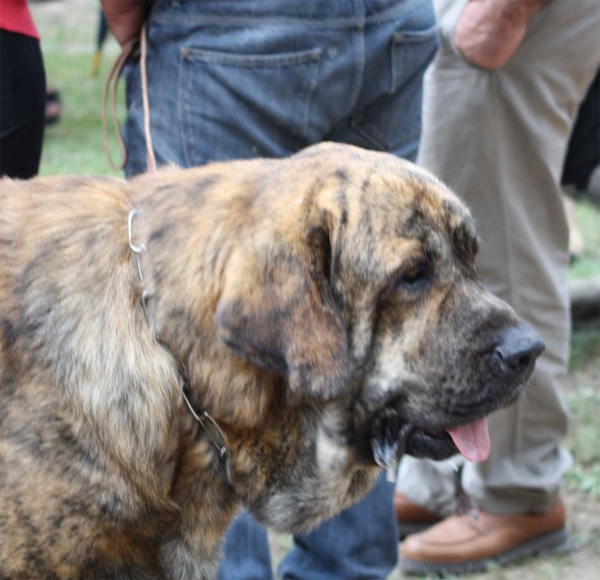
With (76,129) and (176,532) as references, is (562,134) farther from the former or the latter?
(76,129)

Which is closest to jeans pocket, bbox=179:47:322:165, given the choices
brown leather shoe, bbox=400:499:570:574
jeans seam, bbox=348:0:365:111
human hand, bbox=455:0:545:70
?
jeans seam, bbox=348:0:365:111

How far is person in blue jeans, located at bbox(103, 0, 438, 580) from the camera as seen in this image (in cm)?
284

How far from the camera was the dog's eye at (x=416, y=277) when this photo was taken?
92.6 inches

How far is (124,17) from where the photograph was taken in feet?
9.66

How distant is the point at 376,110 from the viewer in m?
3.15

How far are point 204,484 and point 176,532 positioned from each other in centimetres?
16

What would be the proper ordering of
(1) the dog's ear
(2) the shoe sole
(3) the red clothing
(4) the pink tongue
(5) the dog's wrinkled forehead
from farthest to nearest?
1. (2) the shoe sole
2. (3) the red clothing
3. (4) the pink tongue
4. (5) the dog's wrinkled forehead
5. (1) the dog's ear

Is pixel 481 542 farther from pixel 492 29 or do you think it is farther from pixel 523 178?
pixel 492 29

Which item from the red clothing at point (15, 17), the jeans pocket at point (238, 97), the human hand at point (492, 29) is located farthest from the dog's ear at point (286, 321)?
the human hand at point (492, 29)

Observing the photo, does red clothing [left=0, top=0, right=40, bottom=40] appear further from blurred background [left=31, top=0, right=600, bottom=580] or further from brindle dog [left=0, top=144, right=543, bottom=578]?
blurred background [left=31, top=0, right=600, bottom=580]

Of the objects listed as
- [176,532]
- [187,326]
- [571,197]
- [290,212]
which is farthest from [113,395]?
[571,197]

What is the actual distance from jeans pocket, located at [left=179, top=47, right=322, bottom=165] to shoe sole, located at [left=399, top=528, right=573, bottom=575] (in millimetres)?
2149

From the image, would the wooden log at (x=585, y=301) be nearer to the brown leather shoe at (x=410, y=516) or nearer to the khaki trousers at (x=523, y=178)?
the khaki trousers at (x=523, y=178)

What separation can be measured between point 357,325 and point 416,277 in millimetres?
200
